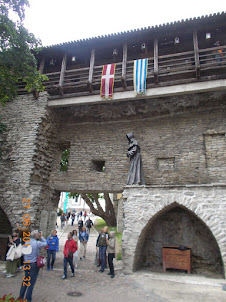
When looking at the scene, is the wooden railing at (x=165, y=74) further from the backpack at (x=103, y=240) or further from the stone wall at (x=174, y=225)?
the backpack at (x=103, y=240)

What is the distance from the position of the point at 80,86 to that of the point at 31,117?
242cm

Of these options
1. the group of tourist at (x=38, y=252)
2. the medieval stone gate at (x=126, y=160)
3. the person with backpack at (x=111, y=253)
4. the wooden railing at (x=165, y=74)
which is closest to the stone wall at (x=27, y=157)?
the medieval stone gate at (x=126, y=160)

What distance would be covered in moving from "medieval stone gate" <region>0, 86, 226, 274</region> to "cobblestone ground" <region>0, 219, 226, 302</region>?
0.84 meters

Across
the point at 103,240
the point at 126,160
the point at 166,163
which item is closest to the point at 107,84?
the point at 126,160

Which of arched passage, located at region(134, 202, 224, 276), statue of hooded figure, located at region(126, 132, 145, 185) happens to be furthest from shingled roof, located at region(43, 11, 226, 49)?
arched passage, located at region(134, 202, 224, 276)

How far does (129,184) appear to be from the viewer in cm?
724

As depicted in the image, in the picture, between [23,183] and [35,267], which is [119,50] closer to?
[23,183]

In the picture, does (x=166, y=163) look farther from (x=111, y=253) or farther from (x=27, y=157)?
(x=27, y=157)

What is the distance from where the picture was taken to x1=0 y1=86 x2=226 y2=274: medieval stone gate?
6.45 meters

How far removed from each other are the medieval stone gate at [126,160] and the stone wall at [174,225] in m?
0.03

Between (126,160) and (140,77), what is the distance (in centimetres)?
324

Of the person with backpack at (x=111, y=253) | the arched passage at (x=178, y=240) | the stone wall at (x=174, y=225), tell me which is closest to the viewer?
the person with backpack at (x=111, y=253)

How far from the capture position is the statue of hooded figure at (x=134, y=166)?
7273 millimetres

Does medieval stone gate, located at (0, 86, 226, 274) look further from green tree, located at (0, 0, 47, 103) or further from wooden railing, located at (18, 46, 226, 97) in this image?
green tree, located at (0, 0, 47, 103)
